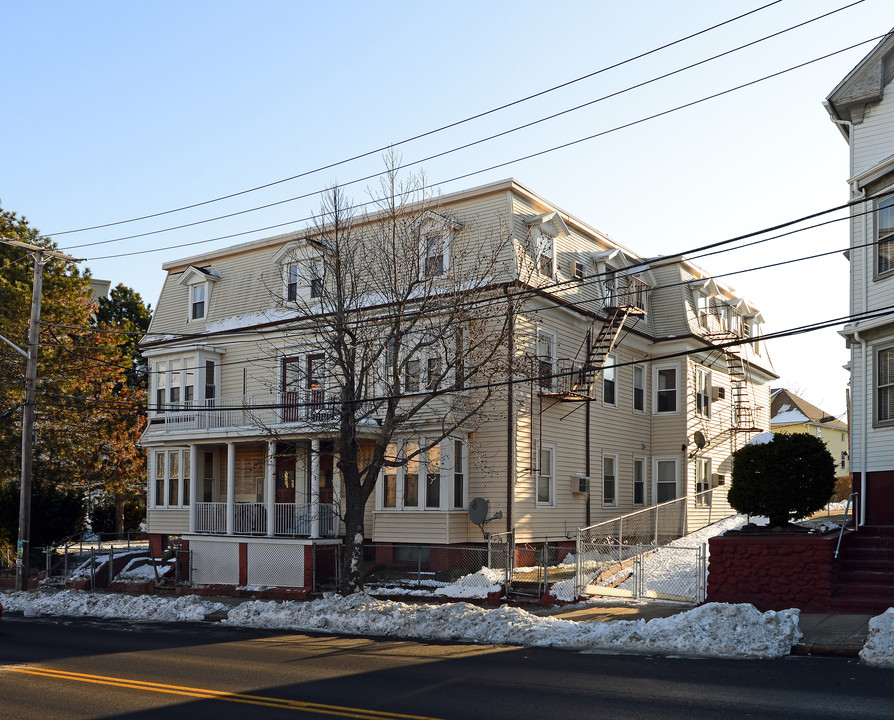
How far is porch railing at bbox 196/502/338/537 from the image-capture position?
85.9ft

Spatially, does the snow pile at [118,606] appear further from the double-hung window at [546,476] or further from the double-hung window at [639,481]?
the double-hung window at [639,481]

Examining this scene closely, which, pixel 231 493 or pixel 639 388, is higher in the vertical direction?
pixel 639 388

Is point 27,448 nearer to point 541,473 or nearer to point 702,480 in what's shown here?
point 541,473

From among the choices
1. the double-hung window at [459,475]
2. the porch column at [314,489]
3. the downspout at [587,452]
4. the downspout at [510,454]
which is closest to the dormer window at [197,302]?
the porch column at [314,489]

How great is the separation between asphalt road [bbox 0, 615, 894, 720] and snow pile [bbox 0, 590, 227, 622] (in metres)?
4.87

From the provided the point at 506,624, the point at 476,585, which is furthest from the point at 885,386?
the point at 476,585

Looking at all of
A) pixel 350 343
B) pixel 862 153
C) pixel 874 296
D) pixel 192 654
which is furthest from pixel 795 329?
pixel 192 654

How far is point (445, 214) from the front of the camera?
25.7 meters

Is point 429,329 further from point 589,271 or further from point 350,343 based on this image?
point 589,271

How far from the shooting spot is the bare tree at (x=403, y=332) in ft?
65.2

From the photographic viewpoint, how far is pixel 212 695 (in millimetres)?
10570

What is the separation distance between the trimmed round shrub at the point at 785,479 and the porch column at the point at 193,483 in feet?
57.2

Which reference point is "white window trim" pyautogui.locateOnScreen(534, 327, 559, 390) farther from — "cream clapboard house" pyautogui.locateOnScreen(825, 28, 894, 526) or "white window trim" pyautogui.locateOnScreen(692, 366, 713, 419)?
"white window trim" pyautogui.locateOnScreen(692, 366, 713, 419)

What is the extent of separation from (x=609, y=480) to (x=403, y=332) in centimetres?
1251
